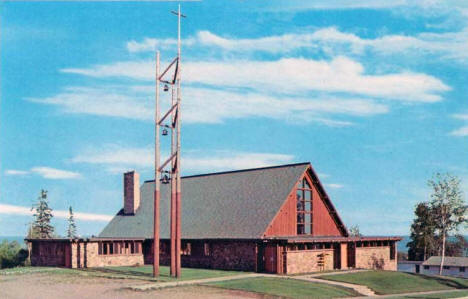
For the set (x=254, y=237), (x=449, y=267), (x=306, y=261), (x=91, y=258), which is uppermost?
(x=254, y=237)

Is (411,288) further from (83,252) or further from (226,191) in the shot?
(83,252)

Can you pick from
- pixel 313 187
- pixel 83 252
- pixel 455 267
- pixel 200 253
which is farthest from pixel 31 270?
pixel 455 267

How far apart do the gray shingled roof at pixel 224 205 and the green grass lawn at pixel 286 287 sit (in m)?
8.59

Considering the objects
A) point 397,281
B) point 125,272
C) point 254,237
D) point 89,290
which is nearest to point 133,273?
point 125,272

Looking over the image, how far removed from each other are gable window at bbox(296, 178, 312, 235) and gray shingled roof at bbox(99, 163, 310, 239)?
1.27 m

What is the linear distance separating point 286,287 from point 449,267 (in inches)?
2083

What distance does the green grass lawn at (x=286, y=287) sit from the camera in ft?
105

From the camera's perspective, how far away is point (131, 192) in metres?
60.4

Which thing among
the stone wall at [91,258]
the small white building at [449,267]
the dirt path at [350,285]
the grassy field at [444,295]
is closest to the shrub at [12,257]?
the stone wall at [91,258]

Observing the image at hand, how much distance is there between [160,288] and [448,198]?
43533 mm

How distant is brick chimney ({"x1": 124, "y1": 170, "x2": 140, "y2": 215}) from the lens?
6000 cm

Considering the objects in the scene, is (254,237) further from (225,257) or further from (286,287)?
(286,287)

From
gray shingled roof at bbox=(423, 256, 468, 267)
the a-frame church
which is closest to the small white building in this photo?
gray shingled roof at bbox=(423, 256, 468, 267)

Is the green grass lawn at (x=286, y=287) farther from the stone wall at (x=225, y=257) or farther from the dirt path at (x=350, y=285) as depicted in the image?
the stone wall at (x=225, y=257)
